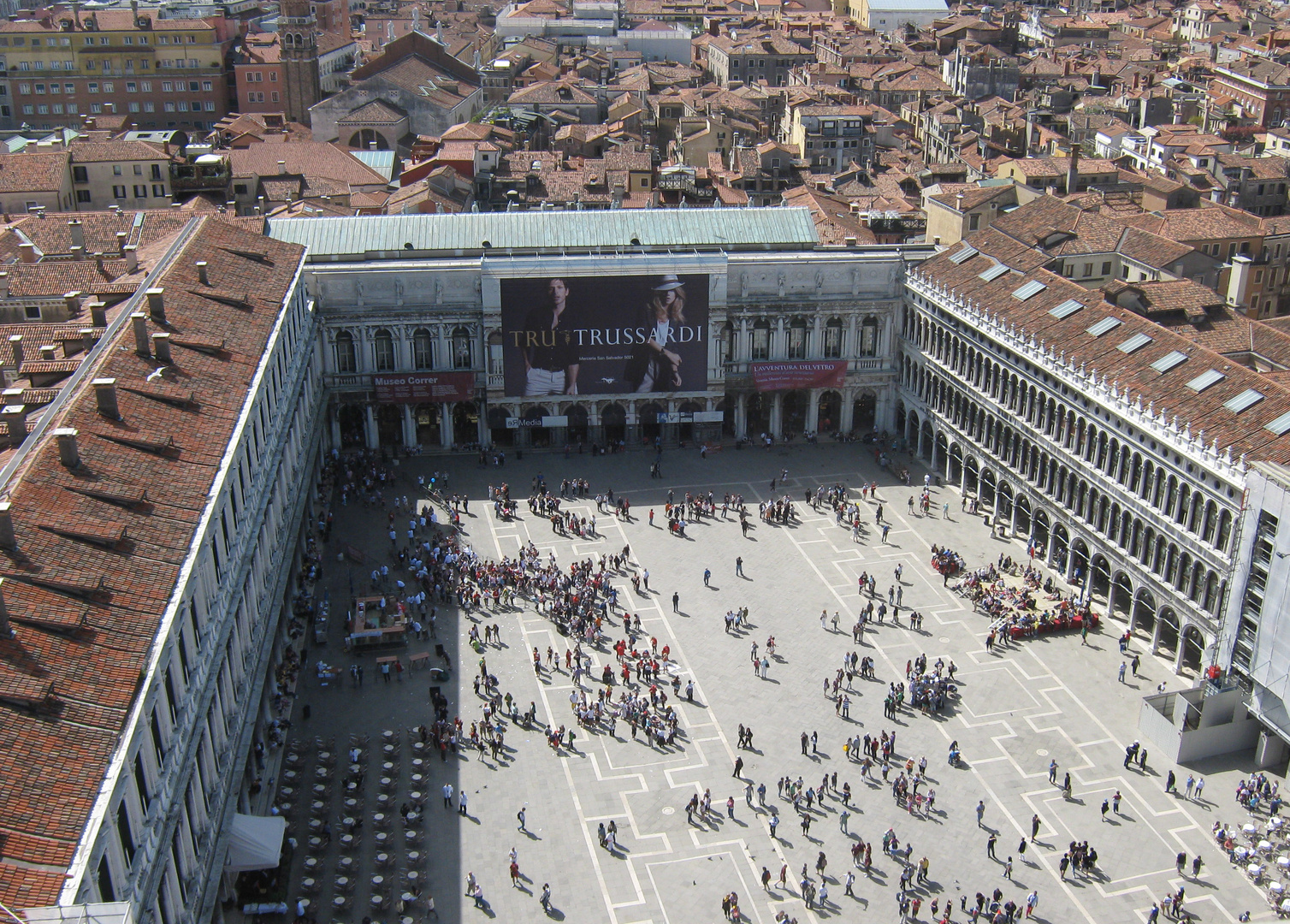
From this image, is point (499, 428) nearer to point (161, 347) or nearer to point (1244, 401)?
point (161, 347)

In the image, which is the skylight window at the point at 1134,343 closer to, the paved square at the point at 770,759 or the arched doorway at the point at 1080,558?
the arched doorway at the point at 1080,558

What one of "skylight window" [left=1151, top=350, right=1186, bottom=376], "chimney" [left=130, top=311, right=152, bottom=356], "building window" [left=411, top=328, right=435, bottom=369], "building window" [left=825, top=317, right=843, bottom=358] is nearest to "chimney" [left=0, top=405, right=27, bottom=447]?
"chimney" [left=130, top=311, right=152, bottom=356]

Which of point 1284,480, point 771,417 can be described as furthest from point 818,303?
point 1284,480

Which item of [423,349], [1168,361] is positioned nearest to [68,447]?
[423,349]

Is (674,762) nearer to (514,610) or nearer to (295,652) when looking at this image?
(514,610)

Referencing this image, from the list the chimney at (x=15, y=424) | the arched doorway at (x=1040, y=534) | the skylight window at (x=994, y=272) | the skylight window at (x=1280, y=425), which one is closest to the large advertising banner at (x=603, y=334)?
the skylight window at (x=994, y=272)
